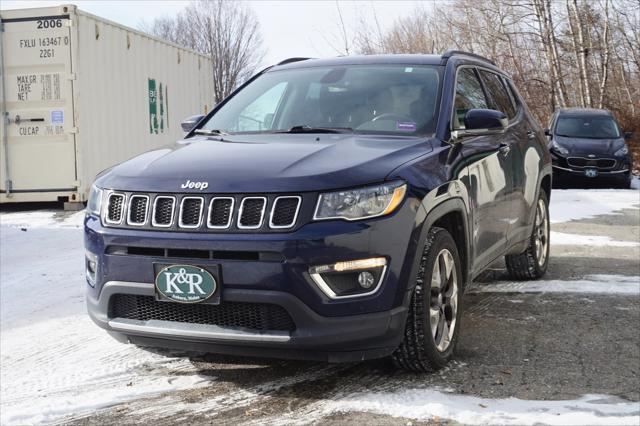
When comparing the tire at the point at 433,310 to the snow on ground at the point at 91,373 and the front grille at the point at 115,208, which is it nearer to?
the snow on ground at the point at 91,373

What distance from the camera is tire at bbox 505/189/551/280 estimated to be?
6164mm

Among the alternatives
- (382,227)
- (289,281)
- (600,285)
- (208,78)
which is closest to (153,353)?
(289,281)

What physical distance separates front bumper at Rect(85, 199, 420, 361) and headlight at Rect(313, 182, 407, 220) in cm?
4

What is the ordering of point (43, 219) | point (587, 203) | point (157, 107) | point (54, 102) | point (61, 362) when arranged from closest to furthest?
1. point (61, 362)
2. point (43, 219)
3. point (54, 102)
4. point (587, 203)
5. point (157, 107)

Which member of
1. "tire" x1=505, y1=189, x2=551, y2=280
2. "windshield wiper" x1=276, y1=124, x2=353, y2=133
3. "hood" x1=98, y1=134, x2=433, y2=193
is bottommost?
"tire" x1=505, y1=189, x2=551, y2=280

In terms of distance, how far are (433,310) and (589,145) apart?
12.4 meters

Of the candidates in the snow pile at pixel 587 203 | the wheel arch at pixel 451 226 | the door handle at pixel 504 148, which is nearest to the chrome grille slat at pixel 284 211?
the wheel arch at pixel 451 226

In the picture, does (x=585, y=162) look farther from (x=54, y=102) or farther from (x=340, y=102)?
(x=340, y=102)

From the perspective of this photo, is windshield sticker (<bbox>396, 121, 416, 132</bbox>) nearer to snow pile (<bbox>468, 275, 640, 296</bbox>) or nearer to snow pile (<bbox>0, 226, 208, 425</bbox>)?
snow pile (<bbox>0, 226, 208, 425</bbox>)

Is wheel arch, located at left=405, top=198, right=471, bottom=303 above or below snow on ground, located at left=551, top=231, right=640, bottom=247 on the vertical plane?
above

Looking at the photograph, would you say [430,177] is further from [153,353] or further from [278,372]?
[153,353]

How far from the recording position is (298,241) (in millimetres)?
3219

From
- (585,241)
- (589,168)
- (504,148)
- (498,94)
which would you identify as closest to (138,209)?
(504,148)

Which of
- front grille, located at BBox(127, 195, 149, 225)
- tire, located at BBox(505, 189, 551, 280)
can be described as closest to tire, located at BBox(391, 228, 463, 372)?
front grille, located at BBox(127, 195, 149, 225)
